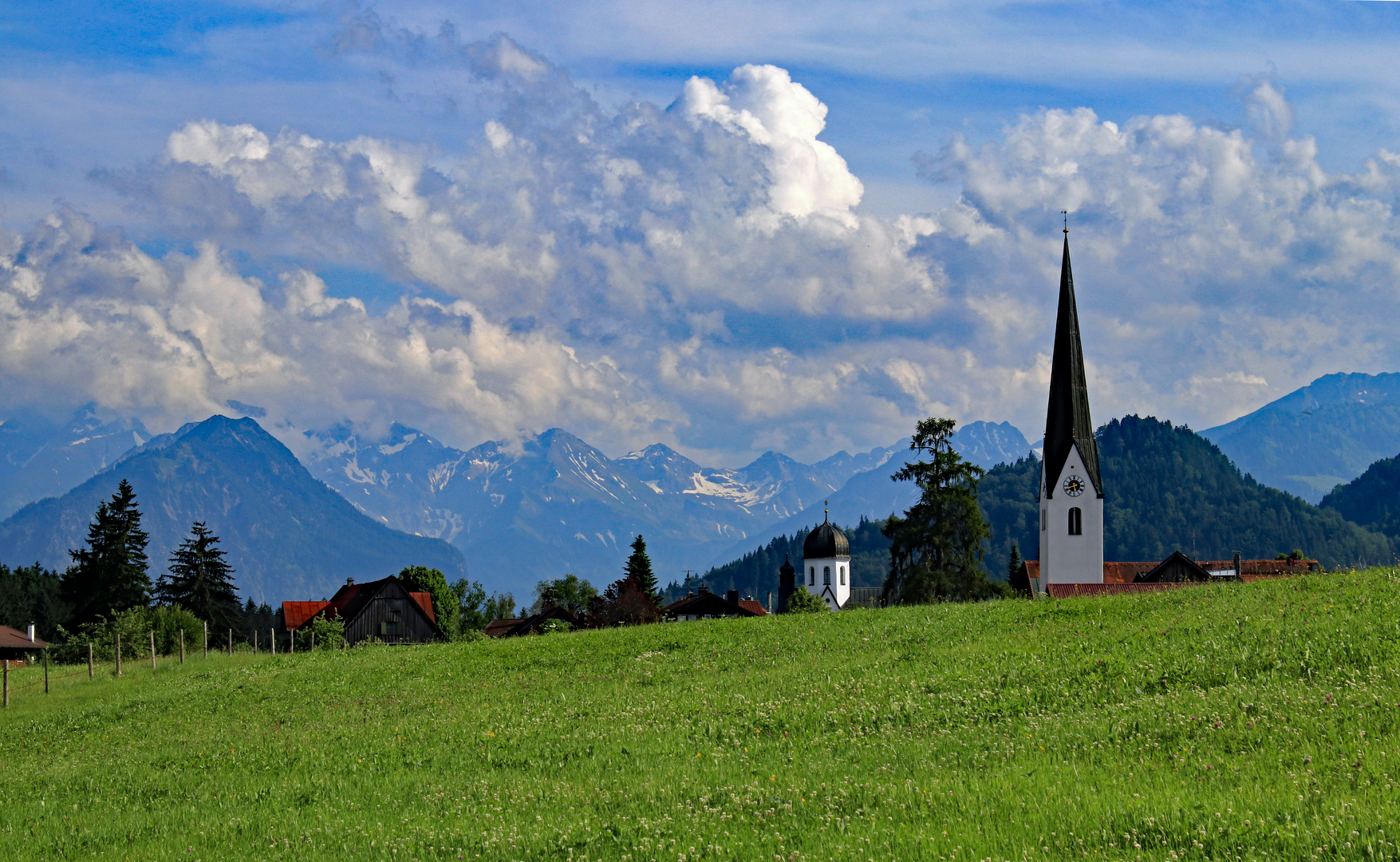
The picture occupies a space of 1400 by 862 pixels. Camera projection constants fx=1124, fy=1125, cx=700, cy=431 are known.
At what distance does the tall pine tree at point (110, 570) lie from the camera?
88.6 m

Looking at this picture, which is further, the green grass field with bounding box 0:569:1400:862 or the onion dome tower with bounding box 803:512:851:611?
the onion dome tower with bounding box 803:512:851:611

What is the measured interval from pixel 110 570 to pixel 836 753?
8717 centimetres

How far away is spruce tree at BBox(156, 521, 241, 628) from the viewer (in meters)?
101

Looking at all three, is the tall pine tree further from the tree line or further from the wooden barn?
the wooden barn

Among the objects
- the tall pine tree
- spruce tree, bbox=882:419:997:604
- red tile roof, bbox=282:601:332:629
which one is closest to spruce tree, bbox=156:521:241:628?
red tile roof, bbox=282:601:332:629

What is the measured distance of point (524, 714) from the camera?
77.3 ft

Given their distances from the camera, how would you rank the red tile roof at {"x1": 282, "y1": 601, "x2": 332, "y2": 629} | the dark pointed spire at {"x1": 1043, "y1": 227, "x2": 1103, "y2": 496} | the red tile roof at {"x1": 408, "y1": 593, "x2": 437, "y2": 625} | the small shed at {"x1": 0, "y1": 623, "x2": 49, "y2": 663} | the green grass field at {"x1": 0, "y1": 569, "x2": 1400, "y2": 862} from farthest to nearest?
the red tile roof at {"x1": 282, "y1": 601, "x2": 332, "y2": 629}, the red tile roof at {"x1": 408, "y1": 593, "x2": 437, "y2": 625}, the small shed at {"x1": 0, "y1": 623, "x2": 49, "y2": 663}, the dark pointed spire at {"x1": 1043, "y1": 227, "x2": 1103, "y2": 496}, the green grass field at {"x1": 0, "y1": 569, "x2": 1400, "y2": 862}

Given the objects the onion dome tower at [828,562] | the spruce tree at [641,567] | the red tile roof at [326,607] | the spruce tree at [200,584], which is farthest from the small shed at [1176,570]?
the onion dome tower at [828,562]

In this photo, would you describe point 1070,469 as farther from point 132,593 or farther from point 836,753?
point 132,593

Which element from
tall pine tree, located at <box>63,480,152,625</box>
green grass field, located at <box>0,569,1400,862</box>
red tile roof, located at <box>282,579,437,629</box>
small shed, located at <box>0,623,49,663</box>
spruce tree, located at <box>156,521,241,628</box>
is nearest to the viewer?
green grass field, located at <box>0,569,1400,862</box>

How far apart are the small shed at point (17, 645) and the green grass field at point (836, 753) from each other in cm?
7793

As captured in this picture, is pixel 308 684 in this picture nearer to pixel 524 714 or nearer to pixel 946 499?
pixel 524 714

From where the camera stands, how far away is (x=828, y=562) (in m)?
154

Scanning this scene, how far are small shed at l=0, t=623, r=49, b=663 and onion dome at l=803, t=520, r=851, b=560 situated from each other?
91039mm
